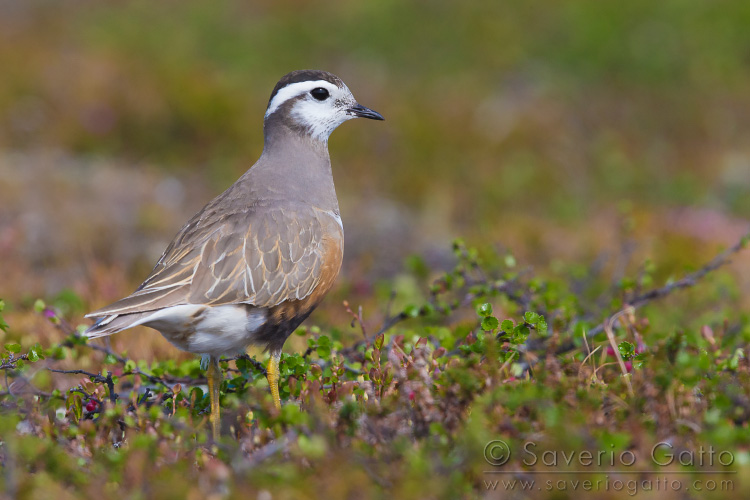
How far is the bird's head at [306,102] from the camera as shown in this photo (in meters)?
5.89

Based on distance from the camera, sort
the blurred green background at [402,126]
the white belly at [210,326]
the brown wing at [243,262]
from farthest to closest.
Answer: the blurred green background at [402,126]
the brown wing at [243,262]
the white belly at [210,326]

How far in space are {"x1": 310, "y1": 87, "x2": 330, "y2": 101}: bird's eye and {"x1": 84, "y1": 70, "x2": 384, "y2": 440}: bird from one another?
16.0 inches

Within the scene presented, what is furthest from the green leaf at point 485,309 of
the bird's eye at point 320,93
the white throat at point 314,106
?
the bird's eye at point 320,93

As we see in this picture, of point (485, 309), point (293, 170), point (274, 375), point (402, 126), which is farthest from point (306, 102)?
point (402, 126)

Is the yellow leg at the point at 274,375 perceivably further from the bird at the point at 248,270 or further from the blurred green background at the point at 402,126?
the blurred green background at the point at 402,126

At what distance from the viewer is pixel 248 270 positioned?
4961 millimetres

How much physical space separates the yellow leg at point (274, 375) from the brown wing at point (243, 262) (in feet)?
1.23

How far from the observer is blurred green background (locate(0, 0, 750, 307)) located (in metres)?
9.82

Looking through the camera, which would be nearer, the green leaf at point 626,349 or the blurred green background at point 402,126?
the green leaf at point 626,349

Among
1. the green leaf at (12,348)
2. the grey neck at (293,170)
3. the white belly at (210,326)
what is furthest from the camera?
the grey neck at (293,170)

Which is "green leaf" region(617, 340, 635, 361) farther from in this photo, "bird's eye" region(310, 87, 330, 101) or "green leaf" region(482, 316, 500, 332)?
"bird's eye" region(310, 87, 330, 101)

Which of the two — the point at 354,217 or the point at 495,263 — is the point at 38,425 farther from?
the point at 354,217

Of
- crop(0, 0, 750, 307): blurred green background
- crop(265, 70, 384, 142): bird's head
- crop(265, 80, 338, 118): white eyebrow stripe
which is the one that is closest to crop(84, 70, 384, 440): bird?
crop(265, 70, 384, 142): bird's head

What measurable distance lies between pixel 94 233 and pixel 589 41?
12787 millimetres
